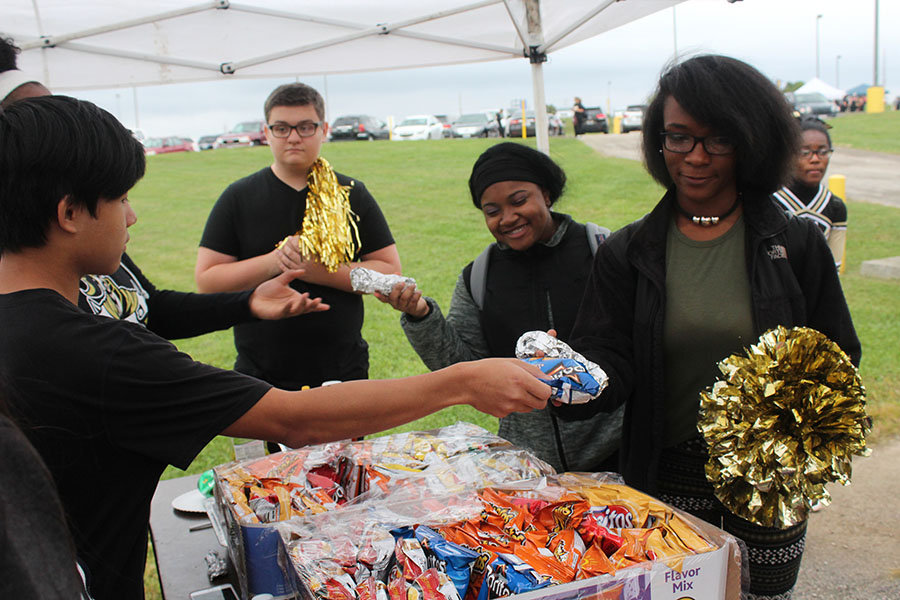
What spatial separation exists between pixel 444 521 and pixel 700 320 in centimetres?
94

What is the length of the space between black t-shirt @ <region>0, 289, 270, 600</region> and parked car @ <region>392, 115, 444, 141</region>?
29.9 metres

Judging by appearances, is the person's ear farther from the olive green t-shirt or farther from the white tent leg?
the white tent leg

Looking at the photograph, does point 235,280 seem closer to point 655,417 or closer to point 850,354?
point 655,417

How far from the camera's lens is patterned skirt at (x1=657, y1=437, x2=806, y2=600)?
70.8 inches

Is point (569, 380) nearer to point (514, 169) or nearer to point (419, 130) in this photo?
point (514, 169)

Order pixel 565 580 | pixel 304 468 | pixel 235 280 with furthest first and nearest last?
1. pixel 235 280
2. pixel 304 468
3. pixel 565 580

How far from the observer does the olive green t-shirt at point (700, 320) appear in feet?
6.48

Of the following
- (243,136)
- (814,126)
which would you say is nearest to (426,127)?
(243,136)

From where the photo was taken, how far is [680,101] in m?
2.01

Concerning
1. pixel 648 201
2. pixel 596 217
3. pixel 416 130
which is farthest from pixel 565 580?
pixel 416 130

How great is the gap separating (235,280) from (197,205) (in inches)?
600

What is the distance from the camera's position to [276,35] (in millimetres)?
3920

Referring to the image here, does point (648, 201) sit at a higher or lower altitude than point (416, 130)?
lower

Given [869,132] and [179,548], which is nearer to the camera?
[179,548]
